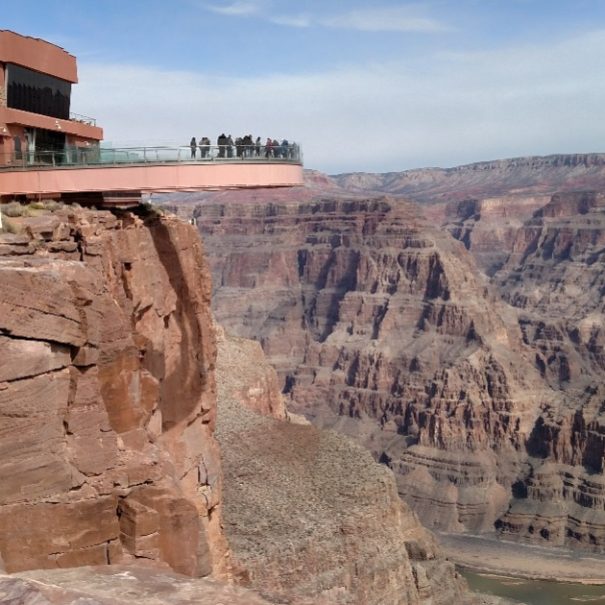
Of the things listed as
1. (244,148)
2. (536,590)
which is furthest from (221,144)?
(536,590)

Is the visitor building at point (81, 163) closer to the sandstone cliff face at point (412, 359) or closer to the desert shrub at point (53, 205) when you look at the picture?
the desert shrub at point (53, 205)

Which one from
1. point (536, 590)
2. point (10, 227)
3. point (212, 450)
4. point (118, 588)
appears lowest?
point (536, 590)

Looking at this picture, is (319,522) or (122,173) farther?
(319,522)

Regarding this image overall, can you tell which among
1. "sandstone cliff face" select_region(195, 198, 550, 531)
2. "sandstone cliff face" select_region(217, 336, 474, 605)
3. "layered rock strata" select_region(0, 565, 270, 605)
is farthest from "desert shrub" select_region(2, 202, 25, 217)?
"sandstone cliff face" select_region(195, 198, 550, 531)

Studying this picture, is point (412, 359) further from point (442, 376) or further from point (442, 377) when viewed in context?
point (442, 377)

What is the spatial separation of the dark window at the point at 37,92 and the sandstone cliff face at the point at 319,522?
1882 centimetres

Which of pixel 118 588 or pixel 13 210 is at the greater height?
pixel 13 210

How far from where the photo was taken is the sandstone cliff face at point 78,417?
18.8 meters

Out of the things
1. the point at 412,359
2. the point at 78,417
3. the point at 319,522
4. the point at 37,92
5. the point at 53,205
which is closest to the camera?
the point at 78,417

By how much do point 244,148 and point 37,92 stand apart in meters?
7.34

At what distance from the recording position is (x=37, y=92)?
32688 millimetres

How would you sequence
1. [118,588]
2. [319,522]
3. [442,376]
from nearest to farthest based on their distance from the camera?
[118,588] → [319,522] → [442,376]

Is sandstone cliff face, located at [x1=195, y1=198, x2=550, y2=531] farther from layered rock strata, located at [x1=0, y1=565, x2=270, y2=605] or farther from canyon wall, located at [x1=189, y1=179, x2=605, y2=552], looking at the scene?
layered rock strata, located at [x1=0, y1=565, x2=270, y2=605]

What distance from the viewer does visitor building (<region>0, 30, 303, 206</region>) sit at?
28.1 m
